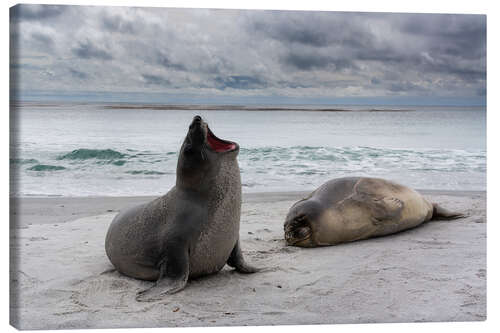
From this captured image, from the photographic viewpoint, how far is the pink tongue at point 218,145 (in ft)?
15.4

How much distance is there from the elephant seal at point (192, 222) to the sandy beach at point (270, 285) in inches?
6.8

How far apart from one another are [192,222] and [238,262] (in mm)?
671

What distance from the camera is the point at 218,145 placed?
475 centimetres

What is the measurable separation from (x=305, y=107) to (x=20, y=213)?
2634mm

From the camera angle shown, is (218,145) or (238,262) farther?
(238,262)

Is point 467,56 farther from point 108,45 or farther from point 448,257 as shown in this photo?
point 108,45

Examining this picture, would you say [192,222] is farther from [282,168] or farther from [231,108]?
[282,168]

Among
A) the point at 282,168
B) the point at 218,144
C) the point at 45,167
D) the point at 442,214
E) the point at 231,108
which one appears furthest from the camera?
the point at 442,214

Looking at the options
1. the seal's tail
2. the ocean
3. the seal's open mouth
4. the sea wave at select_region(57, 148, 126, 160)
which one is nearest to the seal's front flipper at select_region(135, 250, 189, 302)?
the seal's open mouth

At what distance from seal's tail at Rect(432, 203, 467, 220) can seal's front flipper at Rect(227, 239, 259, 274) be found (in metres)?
2.74

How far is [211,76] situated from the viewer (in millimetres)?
5332

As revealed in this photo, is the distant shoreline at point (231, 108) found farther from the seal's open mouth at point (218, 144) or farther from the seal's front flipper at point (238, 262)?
the seal's front flipper at point (238, 262)

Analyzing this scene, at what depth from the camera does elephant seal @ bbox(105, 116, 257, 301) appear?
456cm

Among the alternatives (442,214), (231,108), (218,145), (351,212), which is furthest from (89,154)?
(442,214)
